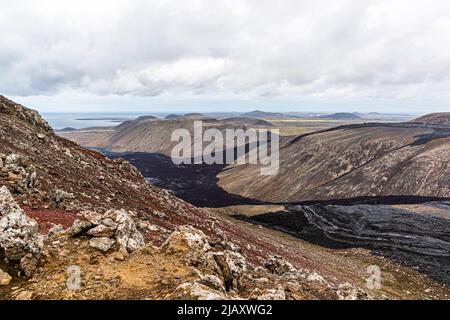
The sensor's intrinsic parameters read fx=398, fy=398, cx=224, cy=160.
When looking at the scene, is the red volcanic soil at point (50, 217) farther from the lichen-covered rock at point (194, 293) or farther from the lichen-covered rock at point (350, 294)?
the lichen-covered rock at point (350, 294)

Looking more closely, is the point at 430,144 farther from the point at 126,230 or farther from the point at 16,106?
the point at 126,230

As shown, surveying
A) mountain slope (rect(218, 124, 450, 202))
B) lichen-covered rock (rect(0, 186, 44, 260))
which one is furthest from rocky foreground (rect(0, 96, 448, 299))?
mountain slope (rect(218, 124, 450, 202))

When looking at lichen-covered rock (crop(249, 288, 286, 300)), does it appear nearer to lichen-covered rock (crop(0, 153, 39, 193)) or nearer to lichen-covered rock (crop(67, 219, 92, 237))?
lichen-covered rock (crop(67, 219, 92, 237))

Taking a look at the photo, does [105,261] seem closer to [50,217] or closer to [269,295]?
[269,295]

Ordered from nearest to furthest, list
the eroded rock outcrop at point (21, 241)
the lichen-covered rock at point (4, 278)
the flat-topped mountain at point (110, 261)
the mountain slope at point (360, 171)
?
the flat-topped mountain at point (110, 261)
the lichen-covered rock at point (4, 278)
the eroded rock outcrop at point (21, 241)
the mountain slope at point (360, 171)

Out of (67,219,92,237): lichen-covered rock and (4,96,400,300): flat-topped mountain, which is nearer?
(4,96,400,300): flat-topped mountain

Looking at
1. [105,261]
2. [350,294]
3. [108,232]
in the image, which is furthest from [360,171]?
[105,261]

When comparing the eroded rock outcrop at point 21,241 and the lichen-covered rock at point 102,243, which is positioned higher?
the eroded rock outcrop at point 21,241

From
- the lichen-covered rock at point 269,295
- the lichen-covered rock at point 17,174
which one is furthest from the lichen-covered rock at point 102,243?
the lichen-covered rock at point 17,174
